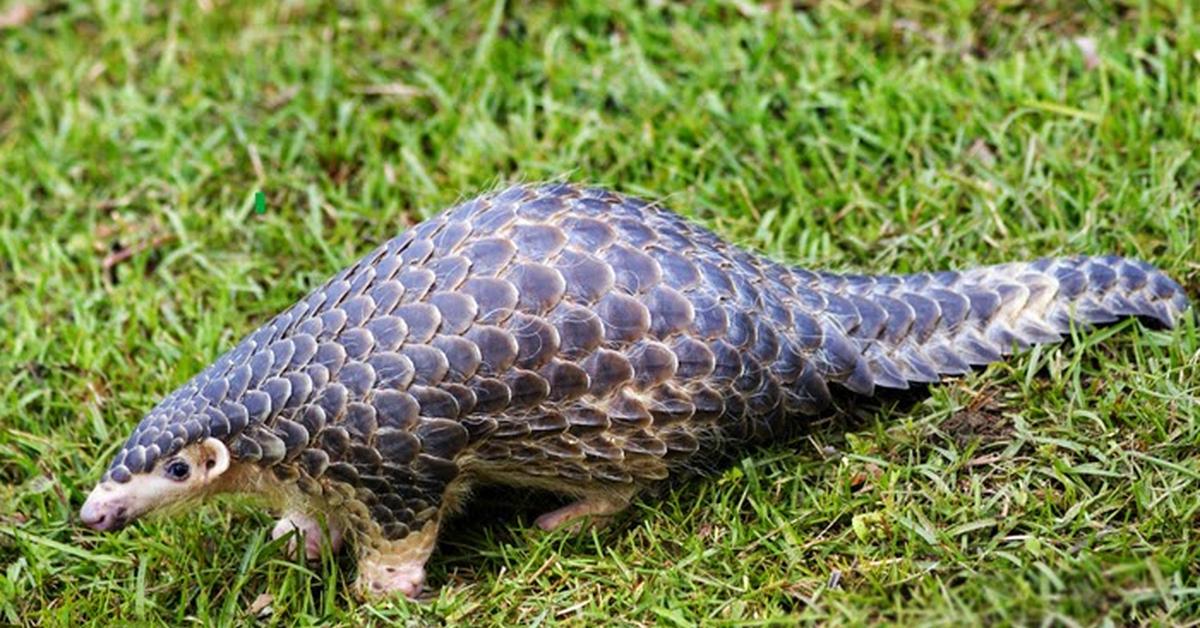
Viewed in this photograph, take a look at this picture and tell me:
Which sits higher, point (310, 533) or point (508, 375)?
point (508, 375)

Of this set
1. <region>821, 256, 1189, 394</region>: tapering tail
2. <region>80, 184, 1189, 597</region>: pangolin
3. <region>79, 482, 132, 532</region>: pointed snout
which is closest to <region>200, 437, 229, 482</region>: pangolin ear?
<region>80, 184, 1189, 597</region>: pangolin

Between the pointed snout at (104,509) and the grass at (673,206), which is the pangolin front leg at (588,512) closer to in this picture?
the grass at (673,206)

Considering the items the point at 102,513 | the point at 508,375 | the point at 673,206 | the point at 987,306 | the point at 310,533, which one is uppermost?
the point at 508,375

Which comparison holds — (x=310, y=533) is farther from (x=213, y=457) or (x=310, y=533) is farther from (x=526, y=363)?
(x=526, y=363)

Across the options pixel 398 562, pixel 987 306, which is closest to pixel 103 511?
pixel 398 562

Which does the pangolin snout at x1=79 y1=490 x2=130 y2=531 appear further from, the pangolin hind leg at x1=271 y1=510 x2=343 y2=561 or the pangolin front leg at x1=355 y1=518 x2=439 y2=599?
the pangolin front leg at x1=355 y1=518 x2=439 y2=599

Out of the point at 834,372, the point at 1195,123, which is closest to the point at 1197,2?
the point at 1195,123

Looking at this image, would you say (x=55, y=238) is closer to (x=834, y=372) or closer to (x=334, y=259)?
(x=334, y=259)
